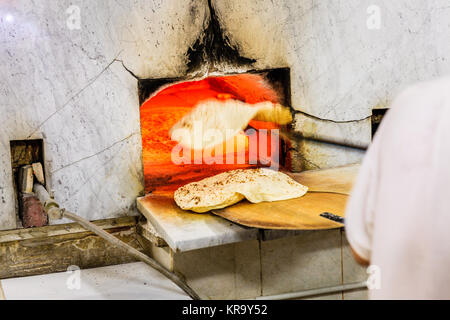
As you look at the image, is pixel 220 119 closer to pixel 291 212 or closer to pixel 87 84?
pixel 87 84

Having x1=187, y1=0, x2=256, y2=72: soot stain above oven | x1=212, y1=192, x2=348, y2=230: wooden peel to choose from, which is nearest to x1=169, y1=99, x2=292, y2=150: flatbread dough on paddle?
x1=187, y1=0, x2=256, y2=72: soot stain above oven

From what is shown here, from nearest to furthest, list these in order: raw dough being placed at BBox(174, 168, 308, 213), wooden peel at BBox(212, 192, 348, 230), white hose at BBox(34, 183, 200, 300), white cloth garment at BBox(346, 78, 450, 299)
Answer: white cloth garment at BBox(346, 78, 450, 299), wooden peel at BBox(212, 192, 348, 230), white hose at BBox(34, 183, 200, 300), raw dough being placed at BBox(174, 168, 308, 213)

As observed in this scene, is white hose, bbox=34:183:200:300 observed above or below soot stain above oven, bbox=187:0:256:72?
below

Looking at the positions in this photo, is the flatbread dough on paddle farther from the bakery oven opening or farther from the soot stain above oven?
the soot stain above oven

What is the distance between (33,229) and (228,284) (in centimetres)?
118

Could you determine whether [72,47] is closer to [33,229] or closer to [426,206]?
[33,229]

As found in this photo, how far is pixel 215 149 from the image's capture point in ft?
12.1

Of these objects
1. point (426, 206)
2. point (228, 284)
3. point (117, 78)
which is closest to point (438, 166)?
point (426, 206)

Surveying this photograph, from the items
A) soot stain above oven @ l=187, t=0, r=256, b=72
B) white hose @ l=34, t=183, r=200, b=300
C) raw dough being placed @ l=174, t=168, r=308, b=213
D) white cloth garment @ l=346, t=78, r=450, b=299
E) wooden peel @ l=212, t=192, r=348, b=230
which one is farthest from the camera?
soot stain above oven @ l=187, t=0, r=256, b=72

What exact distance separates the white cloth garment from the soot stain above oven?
6.91ft

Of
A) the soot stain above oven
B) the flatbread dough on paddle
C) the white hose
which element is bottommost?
the white hose

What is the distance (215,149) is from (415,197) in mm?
2680

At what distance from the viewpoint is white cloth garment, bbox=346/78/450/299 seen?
1028mm

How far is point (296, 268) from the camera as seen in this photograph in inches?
111
